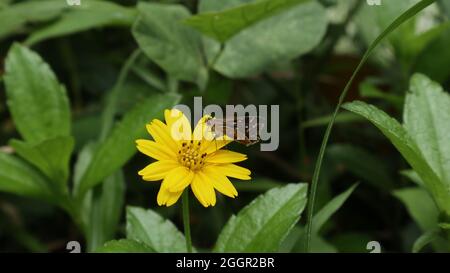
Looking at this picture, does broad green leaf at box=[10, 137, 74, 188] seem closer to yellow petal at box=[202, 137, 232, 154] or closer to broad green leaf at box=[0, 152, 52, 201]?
broad green leaf at box=[0, 152, 52, 201]

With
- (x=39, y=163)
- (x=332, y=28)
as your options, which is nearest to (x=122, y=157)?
(x=39, y=163)

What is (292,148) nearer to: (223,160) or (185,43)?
Result: (185,43)

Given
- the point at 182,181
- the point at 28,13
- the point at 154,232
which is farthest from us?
the point at 28,13

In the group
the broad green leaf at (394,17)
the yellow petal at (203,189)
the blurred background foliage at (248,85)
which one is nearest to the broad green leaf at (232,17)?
the blurred background foliage at (248,85)

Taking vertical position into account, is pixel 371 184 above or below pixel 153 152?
above

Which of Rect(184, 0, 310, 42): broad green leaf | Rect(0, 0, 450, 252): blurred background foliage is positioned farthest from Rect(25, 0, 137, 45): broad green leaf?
Rect(184, 0, 310, 42): broad green leaf
